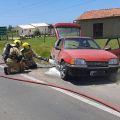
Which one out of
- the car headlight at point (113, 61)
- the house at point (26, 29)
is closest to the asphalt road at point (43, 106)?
the car headlight at point (113, 61)

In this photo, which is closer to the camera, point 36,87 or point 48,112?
point 48,112

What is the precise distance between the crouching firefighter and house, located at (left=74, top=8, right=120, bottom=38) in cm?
3447

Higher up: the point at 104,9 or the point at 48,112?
the point at 104,9

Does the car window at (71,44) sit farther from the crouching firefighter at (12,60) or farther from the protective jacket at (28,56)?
the protective jacket at (28,56)

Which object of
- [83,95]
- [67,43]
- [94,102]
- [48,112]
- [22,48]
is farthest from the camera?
[22,48]

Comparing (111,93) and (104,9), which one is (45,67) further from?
(104,9)

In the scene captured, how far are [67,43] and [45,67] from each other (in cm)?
334

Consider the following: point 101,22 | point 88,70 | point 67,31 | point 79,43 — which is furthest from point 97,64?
point 101,22

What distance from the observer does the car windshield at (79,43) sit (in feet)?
48.8

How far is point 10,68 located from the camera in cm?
1645

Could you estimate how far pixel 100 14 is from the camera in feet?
176

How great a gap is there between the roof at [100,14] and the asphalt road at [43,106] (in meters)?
40.4

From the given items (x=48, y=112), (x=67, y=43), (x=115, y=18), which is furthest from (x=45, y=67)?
(x=115, y=18)

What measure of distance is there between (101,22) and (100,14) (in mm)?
1408
